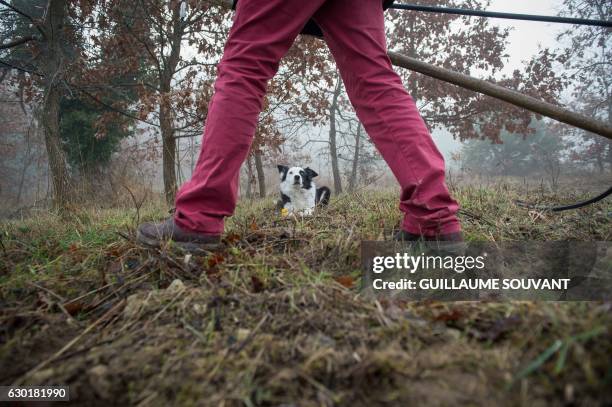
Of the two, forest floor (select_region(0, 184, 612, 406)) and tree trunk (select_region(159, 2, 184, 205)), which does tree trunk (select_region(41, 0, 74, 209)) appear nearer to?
tree trunk (select_region(159, 2, 184, 205))

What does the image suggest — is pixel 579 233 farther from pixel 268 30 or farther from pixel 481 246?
pixel 268 30

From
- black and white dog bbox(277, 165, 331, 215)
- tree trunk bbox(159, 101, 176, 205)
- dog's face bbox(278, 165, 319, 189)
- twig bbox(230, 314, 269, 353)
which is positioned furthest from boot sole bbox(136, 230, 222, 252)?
dog's face bbox(278, 165, 319, 189)

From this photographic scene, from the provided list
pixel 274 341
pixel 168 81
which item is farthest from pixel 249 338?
pixel 168 81

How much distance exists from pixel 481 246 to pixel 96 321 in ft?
5.43

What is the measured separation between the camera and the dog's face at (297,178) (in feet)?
19.2

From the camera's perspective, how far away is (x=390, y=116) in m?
1.62

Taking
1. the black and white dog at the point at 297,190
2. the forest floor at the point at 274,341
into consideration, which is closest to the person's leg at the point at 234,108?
the forest floor at the point at 274,341

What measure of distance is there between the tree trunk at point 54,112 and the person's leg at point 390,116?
371 centimetres

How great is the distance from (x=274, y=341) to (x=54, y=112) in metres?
5.29

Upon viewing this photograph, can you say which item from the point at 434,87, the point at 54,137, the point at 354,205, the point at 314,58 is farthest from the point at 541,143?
the point at 54,137

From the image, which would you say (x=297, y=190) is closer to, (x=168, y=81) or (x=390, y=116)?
(x=168, y=81)

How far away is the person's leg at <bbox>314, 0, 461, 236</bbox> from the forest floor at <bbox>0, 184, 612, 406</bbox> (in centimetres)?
47

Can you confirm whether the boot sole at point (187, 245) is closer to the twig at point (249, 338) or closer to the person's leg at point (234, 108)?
the person's leg at point (234, 108)

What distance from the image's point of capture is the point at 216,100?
4.98ft
